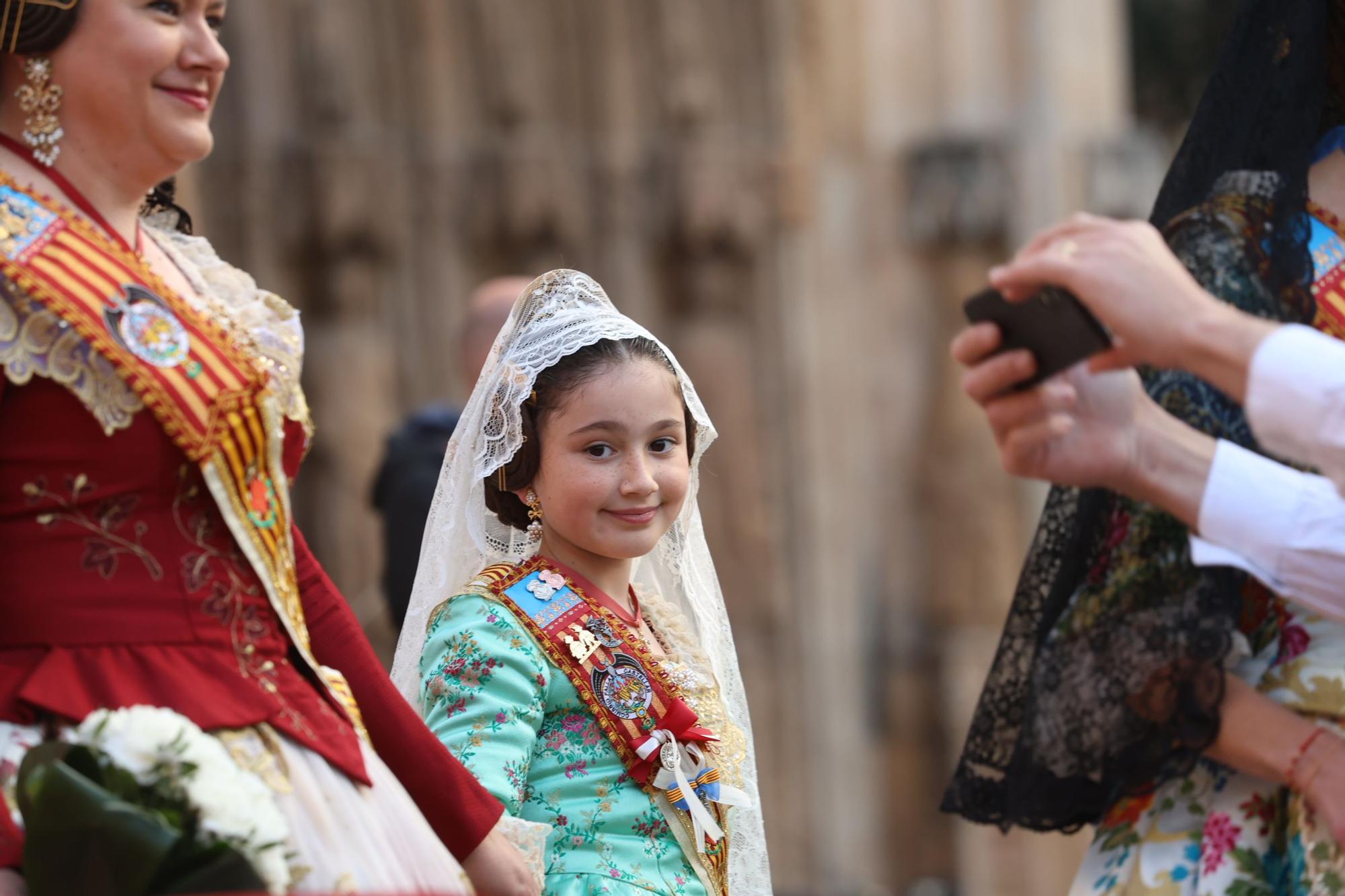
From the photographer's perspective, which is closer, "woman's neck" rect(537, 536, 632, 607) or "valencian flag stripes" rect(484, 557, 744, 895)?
"valencian flag stripes" rect(484, 557, 744, 895)

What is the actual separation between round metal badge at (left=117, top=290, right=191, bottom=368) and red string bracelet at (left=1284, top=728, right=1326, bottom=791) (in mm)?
1367

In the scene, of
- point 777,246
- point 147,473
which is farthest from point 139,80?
point 777,246

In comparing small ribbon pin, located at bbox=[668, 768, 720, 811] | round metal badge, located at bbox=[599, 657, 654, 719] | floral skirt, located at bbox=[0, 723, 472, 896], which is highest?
floral skirt, located at bbox=[0, 723, 472, 896]

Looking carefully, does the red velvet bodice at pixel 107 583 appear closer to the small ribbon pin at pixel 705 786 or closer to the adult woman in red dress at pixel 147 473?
the adult woman in red dress at pixel 147 473

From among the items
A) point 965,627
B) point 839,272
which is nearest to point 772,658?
→ point 965,627

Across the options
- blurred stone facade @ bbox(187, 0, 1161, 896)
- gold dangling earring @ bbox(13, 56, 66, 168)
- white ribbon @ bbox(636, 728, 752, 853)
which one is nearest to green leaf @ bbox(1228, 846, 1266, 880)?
white ribbon @ bbox(636, 728, 752, 853)

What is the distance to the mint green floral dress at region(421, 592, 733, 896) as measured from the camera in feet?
8.70

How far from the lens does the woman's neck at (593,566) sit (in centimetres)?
298

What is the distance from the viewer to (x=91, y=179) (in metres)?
2.29

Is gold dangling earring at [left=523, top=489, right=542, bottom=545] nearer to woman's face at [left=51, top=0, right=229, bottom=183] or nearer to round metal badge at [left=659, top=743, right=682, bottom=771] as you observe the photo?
round metal badge at [left=659, top=743, right=682, bottom=771]

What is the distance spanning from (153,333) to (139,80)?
1.01ft

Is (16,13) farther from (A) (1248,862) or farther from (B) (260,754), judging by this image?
(A) (1248,862)

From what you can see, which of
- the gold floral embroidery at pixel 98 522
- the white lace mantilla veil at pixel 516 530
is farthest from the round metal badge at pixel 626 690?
the gold floral embroidery at pixel 98 522

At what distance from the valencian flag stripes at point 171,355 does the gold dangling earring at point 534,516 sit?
0.70 metres
